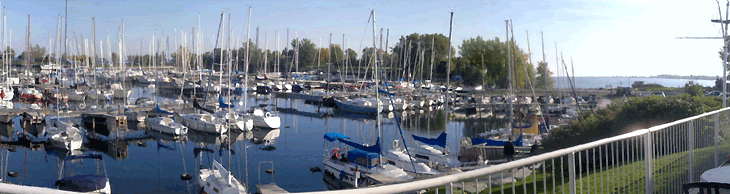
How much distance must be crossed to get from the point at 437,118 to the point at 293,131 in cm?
1737

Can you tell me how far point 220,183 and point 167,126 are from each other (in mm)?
19690

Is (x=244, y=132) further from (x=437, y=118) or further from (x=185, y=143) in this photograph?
(x=437, y=118)

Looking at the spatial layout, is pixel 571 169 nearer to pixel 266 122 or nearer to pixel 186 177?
pixel 186 177

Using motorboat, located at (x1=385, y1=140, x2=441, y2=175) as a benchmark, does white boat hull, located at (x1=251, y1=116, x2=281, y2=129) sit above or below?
above

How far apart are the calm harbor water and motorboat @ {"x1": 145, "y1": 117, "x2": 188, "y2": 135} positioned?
2.04 feet

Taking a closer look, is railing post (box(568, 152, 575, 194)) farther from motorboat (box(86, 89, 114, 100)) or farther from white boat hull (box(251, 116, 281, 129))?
motorboat (box(86, 89, 114, 100))

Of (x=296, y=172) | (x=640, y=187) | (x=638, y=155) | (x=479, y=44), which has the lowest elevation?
(x=296, y=172)

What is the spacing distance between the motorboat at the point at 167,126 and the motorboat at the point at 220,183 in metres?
16.8

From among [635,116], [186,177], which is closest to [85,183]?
[186,177]

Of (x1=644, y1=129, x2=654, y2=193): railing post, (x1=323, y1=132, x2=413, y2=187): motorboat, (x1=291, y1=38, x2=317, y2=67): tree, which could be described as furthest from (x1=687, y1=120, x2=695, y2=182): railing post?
(x1=291, y1=38, x2=317, y2=67): tree

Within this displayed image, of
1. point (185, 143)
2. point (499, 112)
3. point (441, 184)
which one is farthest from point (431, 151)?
point (499, 112)

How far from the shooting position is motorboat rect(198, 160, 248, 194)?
17.8 m

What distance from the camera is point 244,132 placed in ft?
125

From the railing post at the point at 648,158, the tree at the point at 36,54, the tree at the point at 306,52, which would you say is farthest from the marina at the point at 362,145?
the tree at the point at 36,54
